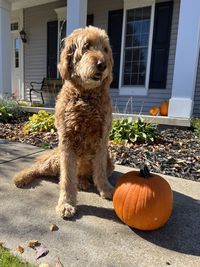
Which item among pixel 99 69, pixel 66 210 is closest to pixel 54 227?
pixel 66 210

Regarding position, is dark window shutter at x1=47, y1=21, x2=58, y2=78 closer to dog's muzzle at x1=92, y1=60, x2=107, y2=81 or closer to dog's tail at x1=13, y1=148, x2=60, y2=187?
dog's tail at x1=13, y1=148, x2=60, y2=187

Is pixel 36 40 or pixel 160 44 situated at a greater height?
pixel 36 40

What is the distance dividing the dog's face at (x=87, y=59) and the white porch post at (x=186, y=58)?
3788 millimetres

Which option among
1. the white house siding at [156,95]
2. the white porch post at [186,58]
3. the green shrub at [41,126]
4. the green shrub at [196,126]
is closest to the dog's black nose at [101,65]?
the green shrub at [196,126]

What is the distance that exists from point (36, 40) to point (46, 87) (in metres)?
2.23

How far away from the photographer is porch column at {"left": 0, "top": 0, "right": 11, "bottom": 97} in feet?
27.6

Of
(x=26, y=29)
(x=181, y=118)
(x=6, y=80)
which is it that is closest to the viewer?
(x=181, y=118)

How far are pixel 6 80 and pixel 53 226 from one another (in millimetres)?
7480

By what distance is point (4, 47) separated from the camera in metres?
8.41

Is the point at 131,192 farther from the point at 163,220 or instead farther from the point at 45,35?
the point at 45,35

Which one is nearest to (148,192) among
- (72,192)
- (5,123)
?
(72,192)

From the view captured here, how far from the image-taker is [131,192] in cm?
208

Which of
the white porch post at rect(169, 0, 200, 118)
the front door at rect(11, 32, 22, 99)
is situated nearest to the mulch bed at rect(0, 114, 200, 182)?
the white porch post at rect(169, 0, 200, 118)

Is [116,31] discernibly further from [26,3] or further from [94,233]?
[94,233]
